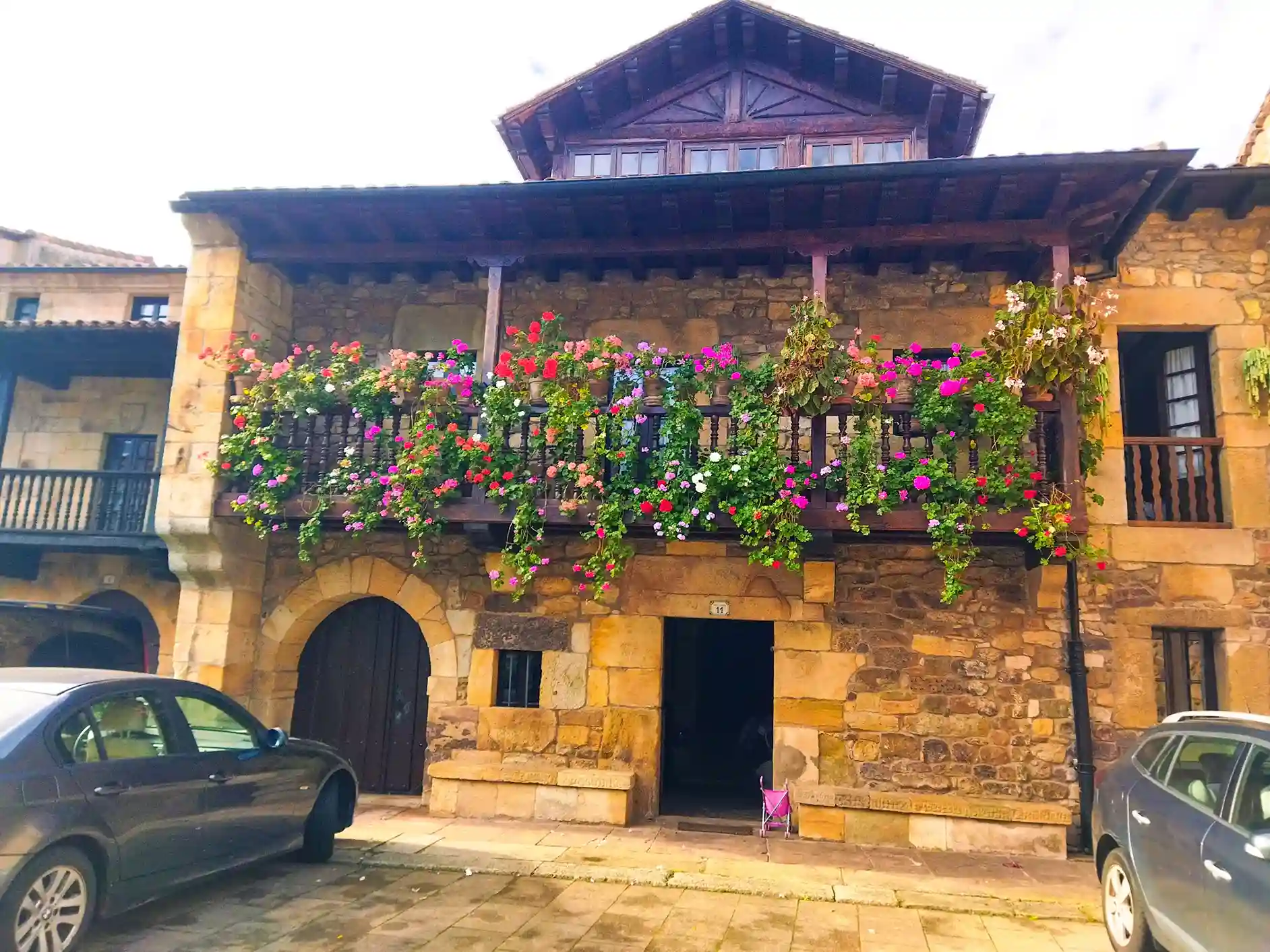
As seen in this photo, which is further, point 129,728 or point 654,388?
point 654,388

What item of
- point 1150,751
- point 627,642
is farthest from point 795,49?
point 1150,751

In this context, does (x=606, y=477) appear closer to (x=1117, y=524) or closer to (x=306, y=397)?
(x=306, y=397)

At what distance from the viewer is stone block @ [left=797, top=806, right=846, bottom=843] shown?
7.22 m

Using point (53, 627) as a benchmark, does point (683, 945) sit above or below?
below

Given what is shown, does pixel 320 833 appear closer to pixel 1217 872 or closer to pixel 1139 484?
pixel 1217 872

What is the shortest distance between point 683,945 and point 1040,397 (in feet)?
16.2

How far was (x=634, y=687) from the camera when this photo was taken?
7.98m

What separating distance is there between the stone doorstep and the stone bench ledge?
121cm

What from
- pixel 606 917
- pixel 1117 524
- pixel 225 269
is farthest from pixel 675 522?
pixel 225 269

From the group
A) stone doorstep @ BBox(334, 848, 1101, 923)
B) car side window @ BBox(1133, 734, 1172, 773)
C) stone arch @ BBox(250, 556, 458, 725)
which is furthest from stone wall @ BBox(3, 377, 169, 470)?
car side window @ BBox(1133, 734, 1172, 773)

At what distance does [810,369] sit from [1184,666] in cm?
445

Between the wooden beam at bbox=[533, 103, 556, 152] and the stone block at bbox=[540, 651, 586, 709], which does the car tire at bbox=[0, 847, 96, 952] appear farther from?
the wooden beam at bbox=[533, 103, 556, 152]

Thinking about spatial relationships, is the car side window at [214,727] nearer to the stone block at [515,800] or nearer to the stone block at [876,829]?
the stone block at [515,800]

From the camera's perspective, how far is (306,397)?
767cm
